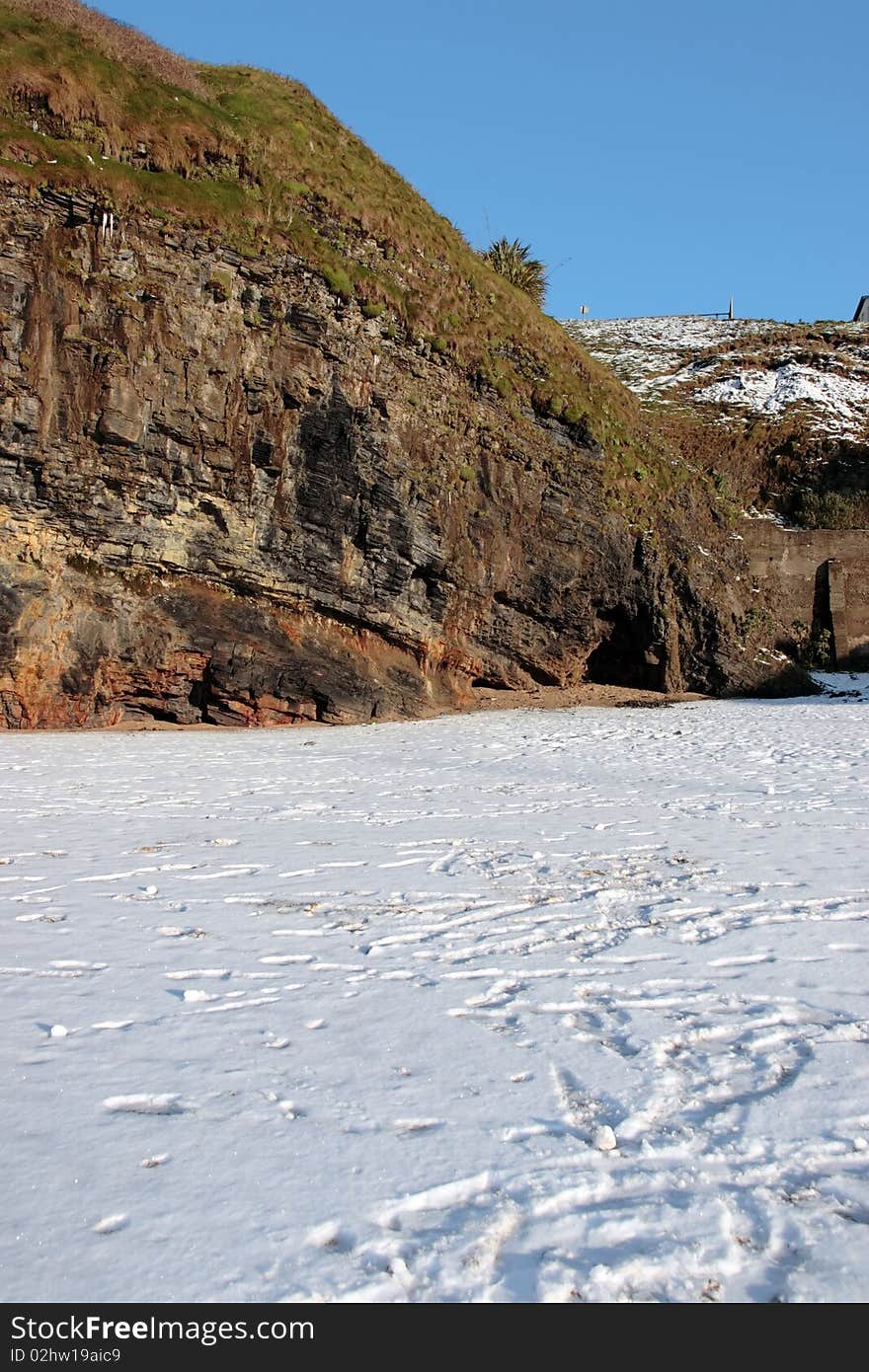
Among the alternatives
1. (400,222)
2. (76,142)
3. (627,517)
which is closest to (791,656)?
(627,517)

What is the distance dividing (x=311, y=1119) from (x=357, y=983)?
3.59ft

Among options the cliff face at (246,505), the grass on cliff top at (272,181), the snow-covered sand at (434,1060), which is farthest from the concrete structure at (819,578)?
the snow-covered sand at (434,1060)

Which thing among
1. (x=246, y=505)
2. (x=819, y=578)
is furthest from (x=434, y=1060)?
(x=819, y=578)

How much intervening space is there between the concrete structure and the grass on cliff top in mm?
4026

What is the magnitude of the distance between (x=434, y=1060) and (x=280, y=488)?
42.9 ft

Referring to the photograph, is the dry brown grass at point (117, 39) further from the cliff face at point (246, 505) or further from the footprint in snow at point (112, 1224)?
the footprint in snow at point (112, 1224)

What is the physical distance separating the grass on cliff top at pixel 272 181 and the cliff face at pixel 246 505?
0.60 m

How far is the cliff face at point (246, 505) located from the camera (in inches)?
520

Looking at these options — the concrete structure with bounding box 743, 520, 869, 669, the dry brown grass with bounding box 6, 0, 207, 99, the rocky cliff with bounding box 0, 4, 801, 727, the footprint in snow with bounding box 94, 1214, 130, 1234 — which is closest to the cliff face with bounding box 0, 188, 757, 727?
the rocky cliff with bounding box 0, 4, 801, 727

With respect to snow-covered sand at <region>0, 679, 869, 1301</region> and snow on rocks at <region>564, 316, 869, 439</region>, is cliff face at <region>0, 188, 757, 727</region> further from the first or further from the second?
snow on rocks at <region>564, 316, 869, 439</region>

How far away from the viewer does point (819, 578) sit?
22938 millimetres

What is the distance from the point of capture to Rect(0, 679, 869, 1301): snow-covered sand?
2176mm
